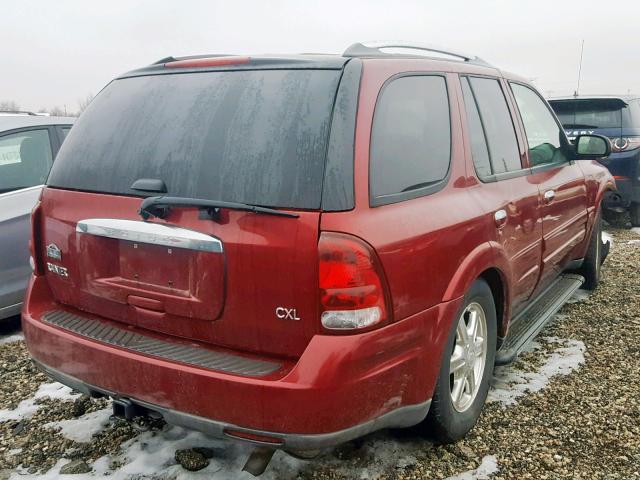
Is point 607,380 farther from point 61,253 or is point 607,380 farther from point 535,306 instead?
point 61,253

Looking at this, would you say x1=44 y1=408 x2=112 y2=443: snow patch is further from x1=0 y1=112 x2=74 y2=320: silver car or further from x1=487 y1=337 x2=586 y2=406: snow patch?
x1=487 y1=337 x2=586 y2=406: snow patch

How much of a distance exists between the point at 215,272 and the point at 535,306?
261 cm

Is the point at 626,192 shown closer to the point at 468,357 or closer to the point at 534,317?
the point at 534,317

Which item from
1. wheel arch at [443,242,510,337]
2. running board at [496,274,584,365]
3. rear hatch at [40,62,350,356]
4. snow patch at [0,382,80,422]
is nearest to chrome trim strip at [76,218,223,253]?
rear hatch at [40,62,350,356]

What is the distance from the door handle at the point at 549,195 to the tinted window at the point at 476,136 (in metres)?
0.76

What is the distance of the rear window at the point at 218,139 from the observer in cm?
203

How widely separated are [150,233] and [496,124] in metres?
1.95

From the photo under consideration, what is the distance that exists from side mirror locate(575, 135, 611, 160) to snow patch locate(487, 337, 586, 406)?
130 cm

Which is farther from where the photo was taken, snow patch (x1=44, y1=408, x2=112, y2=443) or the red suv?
snow patch (x1=44, y1=408, x2=112, y2=443)

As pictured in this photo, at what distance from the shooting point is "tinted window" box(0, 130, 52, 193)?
14.3ft

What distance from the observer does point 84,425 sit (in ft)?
9.62

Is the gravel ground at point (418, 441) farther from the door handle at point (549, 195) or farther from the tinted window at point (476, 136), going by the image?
the tinted window at point (476, 136)

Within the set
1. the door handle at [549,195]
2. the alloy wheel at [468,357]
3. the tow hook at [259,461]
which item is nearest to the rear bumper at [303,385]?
the tow hook at [259,461]

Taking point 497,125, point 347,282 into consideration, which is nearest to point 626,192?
point 497,125
